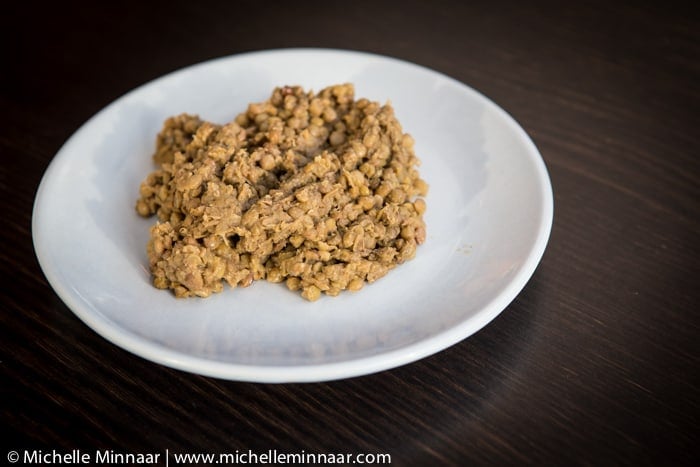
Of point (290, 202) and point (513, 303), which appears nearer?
point (290, 202)

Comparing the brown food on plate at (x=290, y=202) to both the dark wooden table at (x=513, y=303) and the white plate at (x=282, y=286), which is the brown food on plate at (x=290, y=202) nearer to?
the white plate at (x=282, y=286)

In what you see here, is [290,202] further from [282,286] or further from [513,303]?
[513,303]

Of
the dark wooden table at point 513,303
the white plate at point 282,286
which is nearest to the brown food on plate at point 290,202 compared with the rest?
the white plate at point 282,286

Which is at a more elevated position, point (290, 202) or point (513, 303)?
point (290, 202)

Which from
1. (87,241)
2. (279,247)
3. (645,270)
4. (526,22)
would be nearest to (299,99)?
(279,247)

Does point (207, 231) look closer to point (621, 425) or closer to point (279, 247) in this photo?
point (279, 247)

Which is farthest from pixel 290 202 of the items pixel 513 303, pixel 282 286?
pixel 513 303

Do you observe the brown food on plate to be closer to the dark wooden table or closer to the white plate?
the white plate
